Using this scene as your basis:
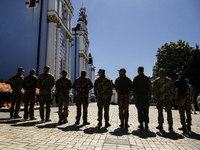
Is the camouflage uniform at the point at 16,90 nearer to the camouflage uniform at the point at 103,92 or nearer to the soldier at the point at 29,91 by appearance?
the soldier at the point at 29,91

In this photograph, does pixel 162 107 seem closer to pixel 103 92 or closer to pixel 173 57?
pixel 103 92

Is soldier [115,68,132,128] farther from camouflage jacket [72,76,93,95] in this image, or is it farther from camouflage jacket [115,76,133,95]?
camouflage jacket [72,76,93,95]

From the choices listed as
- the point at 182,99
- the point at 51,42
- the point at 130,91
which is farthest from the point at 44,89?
the point at 51,42

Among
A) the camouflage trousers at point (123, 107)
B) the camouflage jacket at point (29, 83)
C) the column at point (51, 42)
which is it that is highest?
the column at point (51, 42)

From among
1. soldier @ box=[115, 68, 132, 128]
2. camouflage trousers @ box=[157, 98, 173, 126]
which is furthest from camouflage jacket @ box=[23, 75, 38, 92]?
camouflage trousers @ box=[157, 98, 173, 126]

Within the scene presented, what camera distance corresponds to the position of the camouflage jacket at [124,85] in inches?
222

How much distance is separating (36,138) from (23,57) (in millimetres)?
16391

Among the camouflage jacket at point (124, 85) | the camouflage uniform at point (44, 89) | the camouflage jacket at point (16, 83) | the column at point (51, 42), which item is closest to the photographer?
the camouflage jacket at point (124, 85)

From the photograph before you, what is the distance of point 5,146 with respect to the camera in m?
3.07

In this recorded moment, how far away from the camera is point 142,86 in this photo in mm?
5531

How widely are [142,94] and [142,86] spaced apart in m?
0.27

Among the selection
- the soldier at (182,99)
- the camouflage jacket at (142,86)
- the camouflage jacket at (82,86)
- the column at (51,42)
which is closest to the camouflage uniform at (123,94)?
the camouflage jacket at (142,86)

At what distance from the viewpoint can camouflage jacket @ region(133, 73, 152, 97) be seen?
552cm

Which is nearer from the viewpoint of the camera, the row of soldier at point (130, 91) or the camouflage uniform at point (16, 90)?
the row of soldier at point (130, 91)
